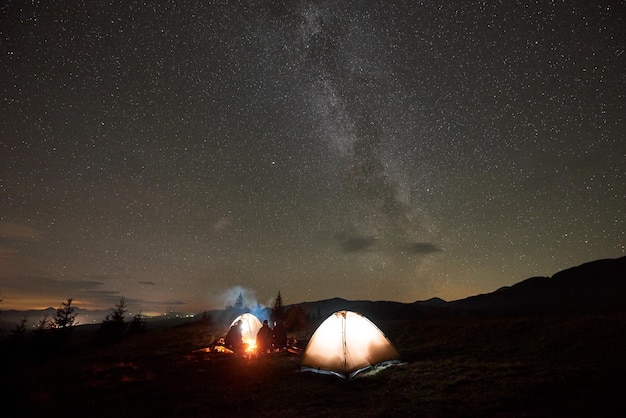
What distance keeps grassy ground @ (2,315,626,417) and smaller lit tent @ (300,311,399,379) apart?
1.20ft

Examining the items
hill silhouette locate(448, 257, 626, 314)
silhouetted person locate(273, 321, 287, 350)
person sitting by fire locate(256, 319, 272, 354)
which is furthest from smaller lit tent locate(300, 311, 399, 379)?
hill silhouette locate(448, 257, 626, 314)

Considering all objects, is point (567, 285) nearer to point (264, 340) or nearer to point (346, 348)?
point (264, 340)

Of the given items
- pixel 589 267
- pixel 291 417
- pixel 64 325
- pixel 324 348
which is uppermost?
pixel 589 267

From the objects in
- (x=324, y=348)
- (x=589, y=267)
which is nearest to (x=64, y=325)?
(x=324, y=348)

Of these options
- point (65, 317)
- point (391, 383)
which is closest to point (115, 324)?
point (65, 317)

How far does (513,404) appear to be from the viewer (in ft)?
25.2

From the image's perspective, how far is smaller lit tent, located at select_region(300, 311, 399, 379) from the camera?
36.9ft

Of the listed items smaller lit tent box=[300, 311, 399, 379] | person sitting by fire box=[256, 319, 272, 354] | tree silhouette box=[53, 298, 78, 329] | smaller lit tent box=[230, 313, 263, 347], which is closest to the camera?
smaller lit tent box=[300, 311, 399, 379]

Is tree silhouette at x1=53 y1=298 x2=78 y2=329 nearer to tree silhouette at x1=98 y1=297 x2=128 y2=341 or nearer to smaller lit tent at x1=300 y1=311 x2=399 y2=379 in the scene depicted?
tree silhouette at x1=98 y1=297 x2=128 y2=341

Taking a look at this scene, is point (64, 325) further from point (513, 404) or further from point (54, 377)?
point (513, 404)

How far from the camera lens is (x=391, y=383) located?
10203mm

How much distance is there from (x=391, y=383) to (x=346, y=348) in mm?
1857

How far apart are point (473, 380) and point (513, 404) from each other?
2275mm

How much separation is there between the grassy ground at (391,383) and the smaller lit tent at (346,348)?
365 millimetres
